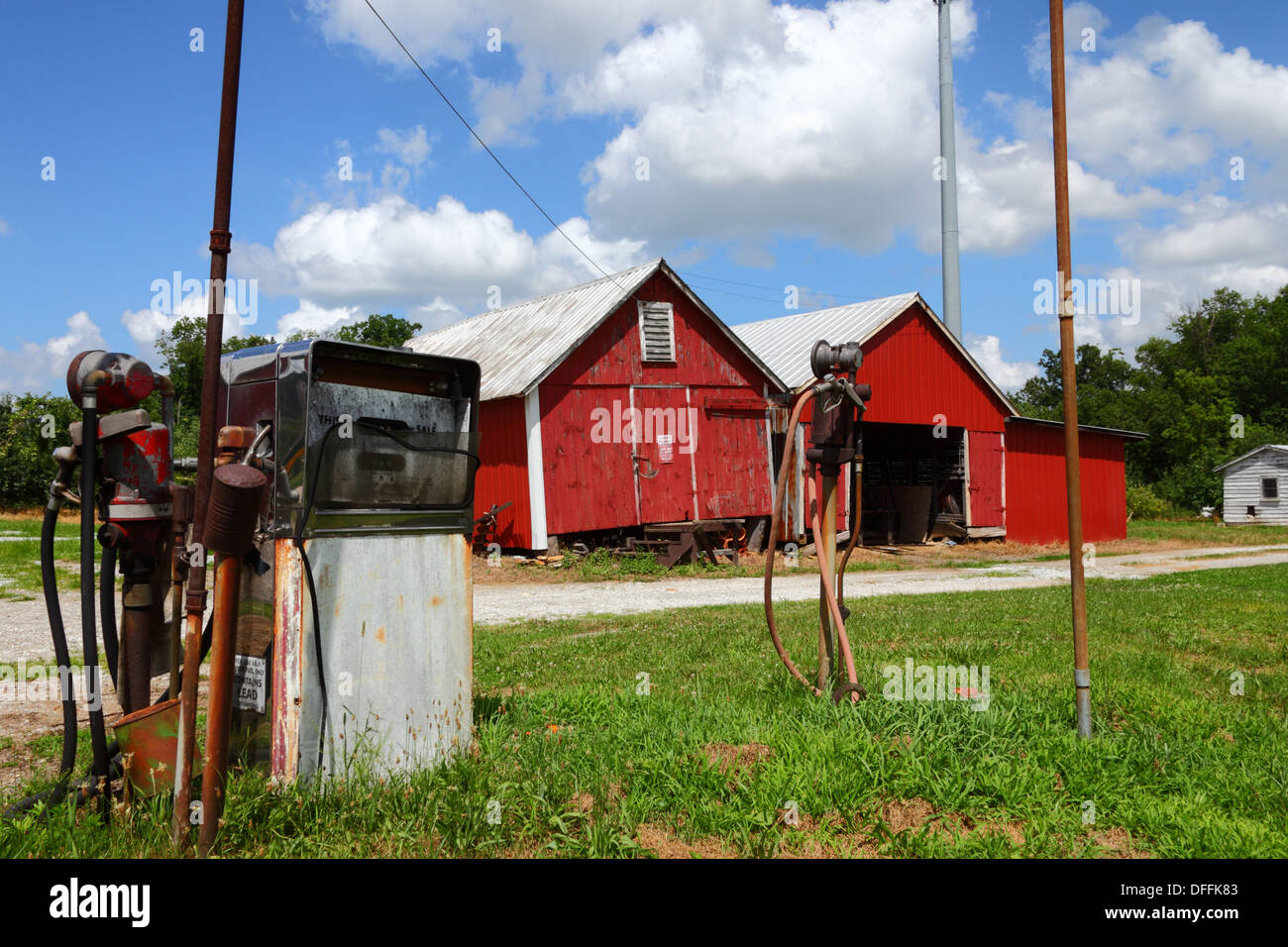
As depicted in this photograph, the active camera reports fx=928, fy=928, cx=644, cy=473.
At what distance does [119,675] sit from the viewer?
394 centimetres

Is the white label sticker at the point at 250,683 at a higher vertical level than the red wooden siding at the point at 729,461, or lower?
lower

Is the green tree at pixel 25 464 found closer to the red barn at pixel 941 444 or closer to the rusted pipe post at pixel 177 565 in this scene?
the red barn at pixel 941 444

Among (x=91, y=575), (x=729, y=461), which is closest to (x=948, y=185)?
(x=729, y=461)

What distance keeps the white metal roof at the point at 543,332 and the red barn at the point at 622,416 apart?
0.05 metres

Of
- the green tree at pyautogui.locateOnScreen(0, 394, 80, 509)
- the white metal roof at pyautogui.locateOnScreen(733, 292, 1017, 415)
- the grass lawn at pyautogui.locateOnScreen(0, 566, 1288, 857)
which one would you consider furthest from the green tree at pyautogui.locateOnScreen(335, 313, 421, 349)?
the grass lawn at pyautogui.locateOnScreen(0, 566, 1288, 857)

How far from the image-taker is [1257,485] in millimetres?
41875

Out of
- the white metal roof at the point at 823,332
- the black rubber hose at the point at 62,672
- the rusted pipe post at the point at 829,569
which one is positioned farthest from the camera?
the white metal roof at the point at 823,332

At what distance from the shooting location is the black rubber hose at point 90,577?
349 centimetres

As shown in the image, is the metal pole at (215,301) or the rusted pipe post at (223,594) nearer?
the rusted pipe post at (223,594)

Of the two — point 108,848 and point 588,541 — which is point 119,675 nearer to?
point 108,848

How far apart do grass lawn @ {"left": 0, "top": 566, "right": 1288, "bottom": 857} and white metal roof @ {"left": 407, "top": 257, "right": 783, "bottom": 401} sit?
11364 millimetres

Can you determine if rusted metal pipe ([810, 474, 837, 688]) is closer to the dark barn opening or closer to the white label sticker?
the white label sticker

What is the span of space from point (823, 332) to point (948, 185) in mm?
12442

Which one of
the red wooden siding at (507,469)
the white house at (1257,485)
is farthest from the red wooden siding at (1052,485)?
the white house at (1257,485)
